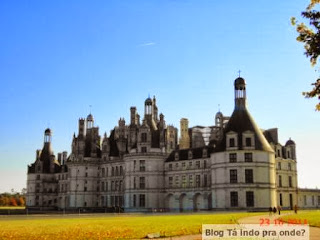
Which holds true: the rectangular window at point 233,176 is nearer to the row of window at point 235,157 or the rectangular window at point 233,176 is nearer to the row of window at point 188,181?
the row of window at point 235,157

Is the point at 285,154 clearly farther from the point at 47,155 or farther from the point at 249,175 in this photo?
the point at 47,155

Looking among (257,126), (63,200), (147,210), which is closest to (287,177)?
(257,126)

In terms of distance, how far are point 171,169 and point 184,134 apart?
16.4 m

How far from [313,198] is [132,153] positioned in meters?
37.2

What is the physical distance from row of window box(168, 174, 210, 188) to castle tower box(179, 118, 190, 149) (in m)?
14.7

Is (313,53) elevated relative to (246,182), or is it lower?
elevated

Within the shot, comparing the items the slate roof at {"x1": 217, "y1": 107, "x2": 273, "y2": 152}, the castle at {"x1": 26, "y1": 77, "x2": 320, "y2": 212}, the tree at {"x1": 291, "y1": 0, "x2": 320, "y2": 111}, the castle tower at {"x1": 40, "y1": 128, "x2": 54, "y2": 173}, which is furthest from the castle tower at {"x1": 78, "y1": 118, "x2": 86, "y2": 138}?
the tree at {"x1": 291, "y1": 0, "x2": 320, "y2": 111}

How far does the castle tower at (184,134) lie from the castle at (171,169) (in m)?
0.23

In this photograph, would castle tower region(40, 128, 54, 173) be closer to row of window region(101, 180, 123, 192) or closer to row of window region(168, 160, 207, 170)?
row of window region(101, 180, 123, 192)

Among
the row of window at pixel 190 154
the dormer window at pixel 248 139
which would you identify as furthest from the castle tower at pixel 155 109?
the dormer window at pixel 248 139

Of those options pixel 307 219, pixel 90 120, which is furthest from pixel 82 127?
pixel 307 219

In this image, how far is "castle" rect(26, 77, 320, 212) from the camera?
71.1 metres

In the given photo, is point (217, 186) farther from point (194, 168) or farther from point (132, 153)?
point (132, 153)

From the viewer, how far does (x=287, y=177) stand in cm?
8225
